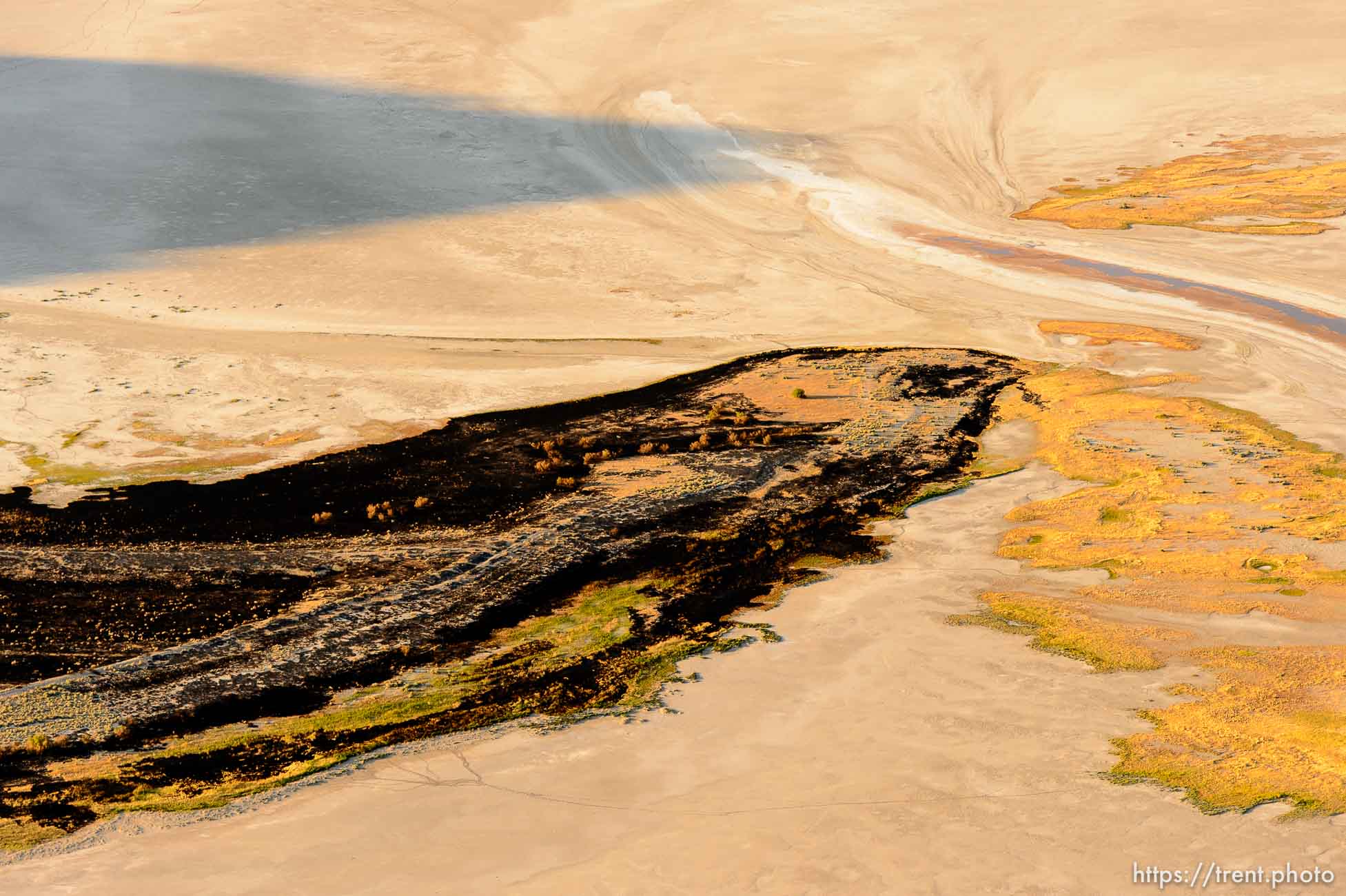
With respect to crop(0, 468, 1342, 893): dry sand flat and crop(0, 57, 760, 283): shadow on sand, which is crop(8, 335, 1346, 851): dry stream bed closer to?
crop(0, 468, 1342, 893): dry sand flat

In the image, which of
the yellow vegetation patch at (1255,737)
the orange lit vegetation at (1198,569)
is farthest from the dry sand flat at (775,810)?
the orange lit vegetation at (1198,569)

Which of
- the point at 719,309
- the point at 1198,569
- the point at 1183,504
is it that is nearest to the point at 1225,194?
the point at 719,309

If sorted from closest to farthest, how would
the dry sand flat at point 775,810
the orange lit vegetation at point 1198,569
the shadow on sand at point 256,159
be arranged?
the dry sand flat at point 775,810
the orange lit vegetation at point 1198,569
the shadow on sand at point 256,159

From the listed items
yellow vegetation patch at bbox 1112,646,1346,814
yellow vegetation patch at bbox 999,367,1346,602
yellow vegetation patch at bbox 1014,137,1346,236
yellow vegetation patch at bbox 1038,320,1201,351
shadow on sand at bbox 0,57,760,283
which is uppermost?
shadow on sand at bbox 0,57,760,283

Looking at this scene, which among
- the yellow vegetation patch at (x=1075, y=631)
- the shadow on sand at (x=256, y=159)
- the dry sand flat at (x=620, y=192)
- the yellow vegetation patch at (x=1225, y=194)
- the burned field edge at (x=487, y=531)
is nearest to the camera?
the burned field edge at (x=487, y=531)

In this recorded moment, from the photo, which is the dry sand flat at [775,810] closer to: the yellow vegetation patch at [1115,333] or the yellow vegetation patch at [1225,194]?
the yellow vegetation patch at [1115,333]

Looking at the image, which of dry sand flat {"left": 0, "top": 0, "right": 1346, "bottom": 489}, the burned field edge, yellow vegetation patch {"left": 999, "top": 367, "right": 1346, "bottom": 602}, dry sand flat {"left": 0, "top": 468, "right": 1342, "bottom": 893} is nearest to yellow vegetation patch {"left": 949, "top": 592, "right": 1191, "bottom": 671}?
dry sand flat {"left": 0, "top": 468, "right": 1342, "bottom": 893}
